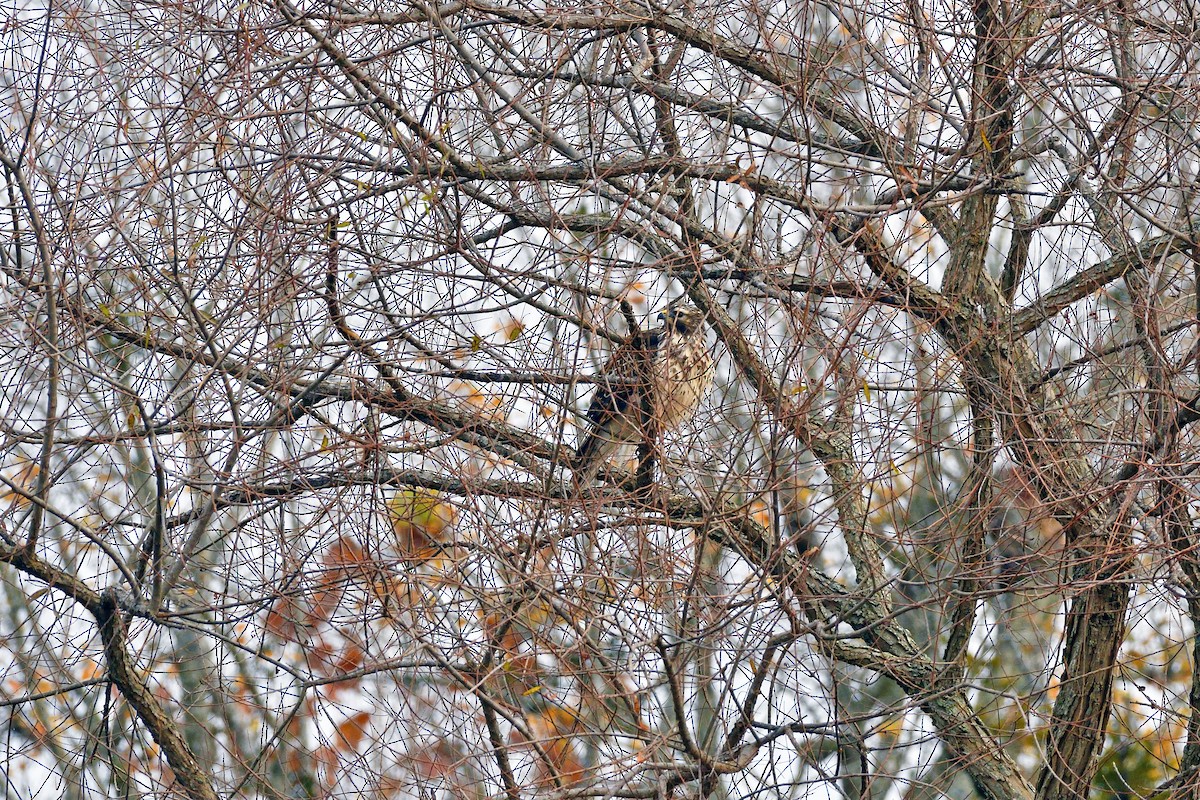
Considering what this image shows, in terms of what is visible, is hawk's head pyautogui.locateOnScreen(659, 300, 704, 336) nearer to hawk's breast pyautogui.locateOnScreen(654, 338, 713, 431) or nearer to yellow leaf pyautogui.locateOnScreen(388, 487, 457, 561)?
hawk's breast pyautogui.locateOnScreen(654, 338, 713, 431)

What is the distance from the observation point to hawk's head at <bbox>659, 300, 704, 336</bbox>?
4.41m

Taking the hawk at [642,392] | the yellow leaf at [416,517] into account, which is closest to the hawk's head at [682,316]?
the hawk at [642,392]

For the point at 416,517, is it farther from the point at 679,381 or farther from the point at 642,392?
the point at 679,381

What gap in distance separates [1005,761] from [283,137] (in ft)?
12.0

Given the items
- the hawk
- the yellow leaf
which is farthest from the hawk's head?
the yellow leaf

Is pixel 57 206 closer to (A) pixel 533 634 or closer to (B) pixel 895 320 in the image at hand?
(A) pixel 533 634

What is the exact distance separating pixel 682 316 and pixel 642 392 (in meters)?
0.90

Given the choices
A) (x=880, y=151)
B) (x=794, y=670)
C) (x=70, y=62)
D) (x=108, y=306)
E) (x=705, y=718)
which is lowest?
(x=794, y=670)

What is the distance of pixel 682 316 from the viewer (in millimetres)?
5305

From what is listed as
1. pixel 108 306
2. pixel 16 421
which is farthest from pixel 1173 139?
pixel 16 421

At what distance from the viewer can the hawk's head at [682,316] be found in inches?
174

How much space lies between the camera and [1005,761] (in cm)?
534

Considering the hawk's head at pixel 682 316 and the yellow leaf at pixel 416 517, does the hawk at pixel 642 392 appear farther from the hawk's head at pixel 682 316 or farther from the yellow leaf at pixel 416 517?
the yellow leaf at pixel 416 517

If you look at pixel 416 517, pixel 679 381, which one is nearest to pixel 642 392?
pixel 679 381
